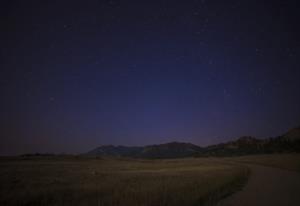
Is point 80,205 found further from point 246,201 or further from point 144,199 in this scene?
point 246,201

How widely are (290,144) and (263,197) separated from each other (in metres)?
153

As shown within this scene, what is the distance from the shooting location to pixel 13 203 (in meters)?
13.7

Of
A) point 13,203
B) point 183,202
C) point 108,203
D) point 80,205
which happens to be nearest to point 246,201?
point 183,202

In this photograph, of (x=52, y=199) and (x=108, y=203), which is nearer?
(x=108, y=203)

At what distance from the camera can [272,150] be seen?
15925cm

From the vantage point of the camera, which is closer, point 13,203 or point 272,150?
point 13,203

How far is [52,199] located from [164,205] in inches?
251

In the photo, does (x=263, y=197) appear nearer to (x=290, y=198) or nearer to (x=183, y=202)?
(x=290, y=198)

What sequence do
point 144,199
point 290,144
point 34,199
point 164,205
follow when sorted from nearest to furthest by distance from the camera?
point 164,205 < point 144,199 < point 34,199 < point 290,144

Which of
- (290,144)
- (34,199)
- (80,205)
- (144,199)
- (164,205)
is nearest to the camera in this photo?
(164,205)

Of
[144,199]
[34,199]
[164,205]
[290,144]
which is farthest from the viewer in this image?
[290,144]

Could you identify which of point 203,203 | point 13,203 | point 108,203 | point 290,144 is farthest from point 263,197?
point 290,144

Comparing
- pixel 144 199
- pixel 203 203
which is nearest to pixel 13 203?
pixel 144 199

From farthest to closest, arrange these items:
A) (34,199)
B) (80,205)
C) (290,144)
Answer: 1. (290,144)
2. (34,199)
3. (80,205)
